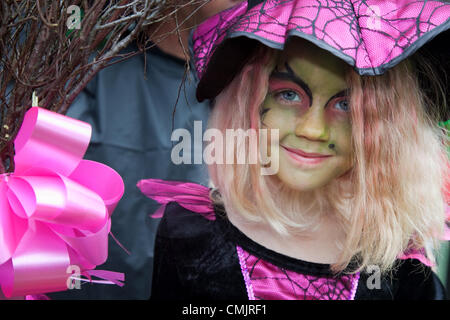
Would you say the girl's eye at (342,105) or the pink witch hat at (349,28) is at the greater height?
the pink witch hat at (349,28)

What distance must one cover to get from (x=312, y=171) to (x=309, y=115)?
10 cm

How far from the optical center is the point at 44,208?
70 cm

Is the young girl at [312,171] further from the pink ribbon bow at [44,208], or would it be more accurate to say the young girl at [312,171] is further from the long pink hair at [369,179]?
the pink ribbon bow at [44,208]

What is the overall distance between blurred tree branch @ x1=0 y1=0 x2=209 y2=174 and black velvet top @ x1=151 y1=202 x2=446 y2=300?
378mm

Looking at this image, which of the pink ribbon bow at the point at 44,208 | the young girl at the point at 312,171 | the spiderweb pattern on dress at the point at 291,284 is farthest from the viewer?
the spiderweb pattern on dress at the point at 291,284

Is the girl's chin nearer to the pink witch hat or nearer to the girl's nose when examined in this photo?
the girl's nose

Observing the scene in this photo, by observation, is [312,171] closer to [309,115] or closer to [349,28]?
[309,115]

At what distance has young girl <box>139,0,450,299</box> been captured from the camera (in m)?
0.84

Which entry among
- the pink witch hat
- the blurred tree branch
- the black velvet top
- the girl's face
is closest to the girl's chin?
the girl's face

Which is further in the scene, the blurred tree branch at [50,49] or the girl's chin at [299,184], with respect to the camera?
the girl's chin at [299,184]

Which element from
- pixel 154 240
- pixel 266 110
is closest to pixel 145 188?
pixel 154 240

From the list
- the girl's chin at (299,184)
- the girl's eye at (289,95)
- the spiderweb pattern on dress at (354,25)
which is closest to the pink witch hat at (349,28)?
the spiderweb pattern on dress at (354,25)

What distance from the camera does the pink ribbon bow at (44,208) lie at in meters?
0.71

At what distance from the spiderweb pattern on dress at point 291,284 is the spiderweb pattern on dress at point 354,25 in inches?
16.1
